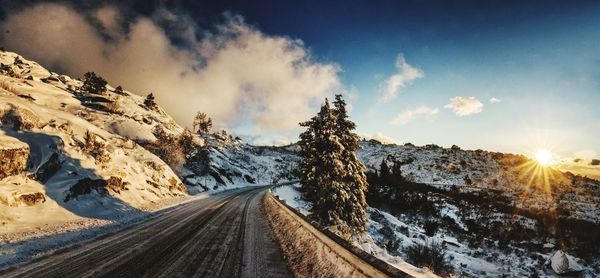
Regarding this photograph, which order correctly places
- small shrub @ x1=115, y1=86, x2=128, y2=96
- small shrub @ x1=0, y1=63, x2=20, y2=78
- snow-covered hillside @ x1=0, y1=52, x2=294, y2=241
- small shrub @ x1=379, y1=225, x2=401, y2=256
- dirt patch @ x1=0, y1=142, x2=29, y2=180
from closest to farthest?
snow-covered hillside @ x1=0, y1=52, x2=294, y2=241
dirt patch @ x1=0, y1=142, x2=29, y2=180
small shrub @ x1=379, y1=225, x2=401, y2=256
small shrub @ x1=0, y1=63, x2=20, y2=78
small shrub @ x1=115, y1=86, x2=128, y2=96

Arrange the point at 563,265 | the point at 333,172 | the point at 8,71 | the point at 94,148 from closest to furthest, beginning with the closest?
1. the point at 333,172
2. the point at 563,265
3. the point at 94,148
4. the point at 8,71

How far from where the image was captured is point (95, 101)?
8275 cm

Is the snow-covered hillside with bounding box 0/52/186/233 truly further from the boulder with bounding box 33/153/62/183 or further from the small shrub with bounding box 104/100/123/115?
the small shrub with bounding box 104/100/123/115

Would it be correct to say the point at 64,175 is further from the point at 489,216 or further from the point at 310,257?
the point at 489,216

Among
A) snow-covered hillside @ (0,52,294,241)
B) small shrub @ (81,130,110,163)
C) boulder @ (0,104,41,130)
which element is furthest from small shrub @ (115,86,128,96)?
boulder @ (0,104,41,130)

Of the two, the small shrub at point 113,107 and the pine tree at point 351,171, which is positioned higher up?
the small shrub at point 113,107

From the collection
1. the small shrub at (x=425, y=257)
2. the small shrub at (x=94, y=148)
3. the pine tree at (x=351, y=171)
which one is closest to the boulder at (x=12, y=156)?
the small shrub at (x=94, y=148)

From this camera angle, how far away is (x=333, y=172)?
18.1m

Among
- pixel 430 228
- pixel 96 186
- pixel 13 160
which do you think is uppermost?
pixel 13 160

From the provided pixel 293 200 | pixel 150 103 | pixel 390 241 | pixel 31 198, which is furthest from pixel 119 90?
pixel 390 241

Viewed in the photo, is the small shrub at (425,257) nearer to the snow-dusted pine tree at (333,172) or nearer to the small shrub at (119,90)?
the snow-dusted pine tree at (333,172)

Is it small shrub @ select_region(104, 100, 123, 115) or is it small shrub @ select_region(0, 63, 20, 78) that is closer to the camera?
small shrub @ select_region(104, 100, 123, 115)

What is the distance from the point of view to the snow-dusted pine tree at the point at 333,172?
58.8 ft

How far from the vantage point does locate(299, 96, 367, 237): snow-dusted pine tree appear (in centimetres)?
1792
